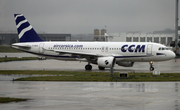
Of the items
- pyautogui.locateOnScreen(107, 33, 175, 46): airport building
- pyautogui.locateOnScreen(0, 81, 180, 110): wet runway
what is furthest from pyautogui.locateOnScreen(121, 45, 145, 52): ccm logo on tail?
pyautogui.locateOnScreen(107, 33, 175, 46): airport building

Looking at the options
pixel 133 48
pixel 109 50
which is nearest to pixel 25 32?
pixel 109 50

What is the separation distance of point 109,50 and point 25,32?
43.9 ft

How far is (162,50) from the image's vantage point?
1656 inches

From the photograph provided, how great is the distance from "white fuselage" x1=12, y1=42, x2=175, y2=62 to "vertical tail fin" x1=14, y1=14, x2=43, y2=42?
1580mm

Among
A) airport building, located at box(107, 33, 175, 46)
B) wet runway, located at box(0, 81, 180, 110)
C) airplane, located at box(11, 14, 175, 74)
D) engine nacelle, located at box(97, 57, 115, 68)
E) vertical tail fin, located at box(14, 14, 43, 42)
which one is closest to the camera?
wet runway, located at box(0, 81, 180, 110)

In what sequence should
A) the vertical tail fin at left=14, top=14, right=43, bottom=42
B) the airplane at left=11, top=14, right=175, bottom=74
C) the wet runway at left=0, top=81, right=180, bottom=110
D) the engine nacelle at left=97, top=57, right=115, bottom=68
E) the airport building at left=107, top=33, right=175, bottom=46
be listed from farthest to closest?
the airport building at left=107, top=33, right=175, bottom=46, the vertical tail fin at left=14, top=14, right=43, bottom=42, the airplane at left=11, top=14, right=175, bottom=74, the engine nacelle at left=97, top=57, right=115, bottom=68, the wet runway at left=0, top=81, right=180, bottom=110

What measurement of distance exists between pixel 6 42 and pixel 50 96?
170 m

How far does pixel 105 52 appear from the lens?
141 ft

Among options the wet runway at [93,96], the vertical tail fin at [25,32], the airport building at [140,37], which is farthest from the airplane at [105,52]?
the airport building at [140,37]

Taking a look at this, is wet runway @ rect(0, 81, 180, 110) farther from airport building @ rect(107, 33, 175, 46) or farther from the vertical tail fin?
airport building @ rect(107, 33, 175, 46)

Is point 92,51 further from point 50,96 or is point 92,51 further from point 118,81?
point 50,96

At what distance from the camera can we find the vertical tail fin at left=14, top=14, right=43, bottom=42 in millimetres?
46562

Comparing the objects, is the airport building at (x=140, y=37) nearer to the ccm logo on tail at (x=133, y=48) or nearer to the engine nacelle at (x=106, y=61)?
the ccm logo on tail at (x=133, y=48)

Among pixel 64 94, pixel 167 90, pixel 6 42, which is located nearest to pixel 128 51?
pixel 167 90
